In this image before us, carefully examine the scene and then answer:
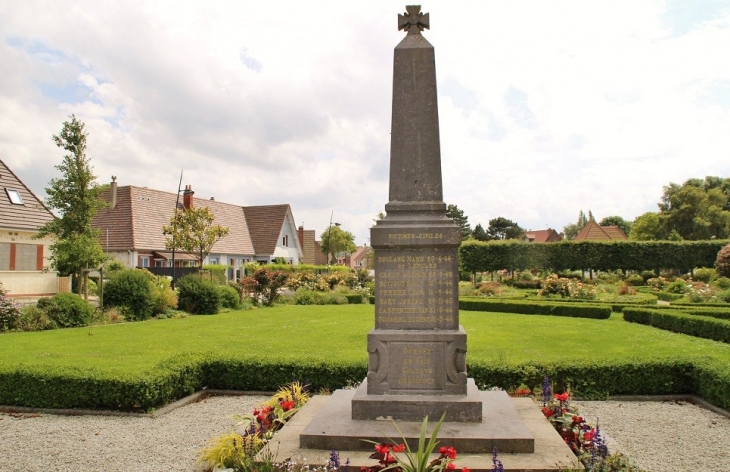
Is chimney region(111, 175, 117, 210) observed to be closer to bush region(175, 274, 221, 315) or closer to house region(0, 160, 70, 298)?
house region(0, 160, 70, 298)

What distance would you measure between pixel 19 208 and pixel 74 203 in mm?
8183

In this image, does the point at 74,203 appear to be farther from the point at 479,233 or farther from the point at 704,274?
the point at 479,233

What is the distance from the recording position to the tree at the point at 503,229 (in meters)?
92.3

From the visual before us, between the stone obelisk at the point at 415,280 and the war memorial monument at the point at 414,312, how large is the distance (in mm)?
13

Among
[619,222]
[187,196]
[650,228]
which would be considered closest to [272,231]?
[187,196]

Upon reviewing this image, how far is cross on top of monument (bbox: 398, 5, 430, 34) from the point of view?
24.5 feet

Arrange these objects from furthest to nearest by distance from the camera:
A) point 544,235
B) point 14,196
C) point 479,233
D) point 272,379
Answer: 1. point 544,235
2. point 479,233
3. point 14,196
4. point 272,379

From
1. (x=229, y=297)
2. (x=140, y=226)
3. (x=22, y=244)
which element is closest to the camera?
(x=22, y=244)

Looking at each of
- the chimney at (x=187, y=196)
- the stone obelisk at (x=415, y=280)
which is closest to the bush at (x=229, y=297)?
the chimney at (x=187, y=196)

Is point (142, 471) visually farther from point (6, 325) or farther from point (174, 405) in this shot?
point (6, 325)

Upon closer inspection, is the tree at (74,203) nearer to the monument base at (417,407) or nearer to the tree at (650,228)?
the monument base at (417,407)

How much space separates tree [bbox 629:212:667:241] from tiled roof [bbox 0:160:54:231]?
207 feet

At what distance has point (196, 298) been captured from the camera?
25141 millimetres

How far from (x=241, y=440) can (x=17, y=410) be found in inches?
223
